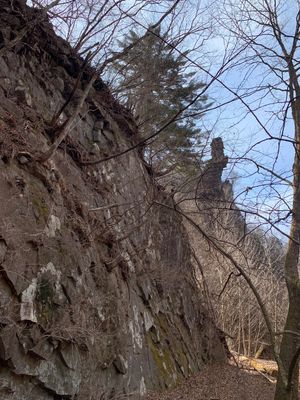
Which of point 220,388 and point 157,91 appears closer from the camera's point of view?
point 220,388

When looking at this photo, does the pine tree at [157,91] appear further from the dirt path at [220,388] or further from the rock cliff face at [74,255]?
the dirt path at [220,388]

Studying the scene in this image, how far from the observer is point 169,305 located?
10.3 m

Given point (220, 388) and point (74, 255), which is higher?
point (74, 255)

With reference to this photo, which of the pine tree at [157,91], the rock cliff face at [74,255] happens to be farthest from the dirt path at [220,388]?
the pine tree at [157,91]

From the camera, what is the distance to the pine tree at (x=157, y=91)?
397 inches

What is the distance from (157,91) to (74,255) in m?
7.21

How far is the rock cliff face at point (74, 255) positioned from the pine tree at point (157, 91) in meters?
0.81

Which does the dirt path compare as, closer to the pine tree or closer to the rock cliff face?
the rock cliff face

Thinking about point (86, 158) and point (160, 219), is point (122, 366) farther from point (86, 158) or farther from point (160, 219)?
point (160, 219)

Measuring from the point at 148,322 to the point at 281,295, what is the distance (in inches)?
573

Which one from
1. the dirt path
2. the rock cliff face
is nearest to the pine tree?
the rock cliff face

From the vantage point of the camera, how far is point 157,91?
1182cm

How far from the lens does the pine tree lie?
10.1 m

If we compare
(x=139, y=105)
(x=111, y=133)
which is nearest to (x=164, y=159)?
(x=139, y=105)
